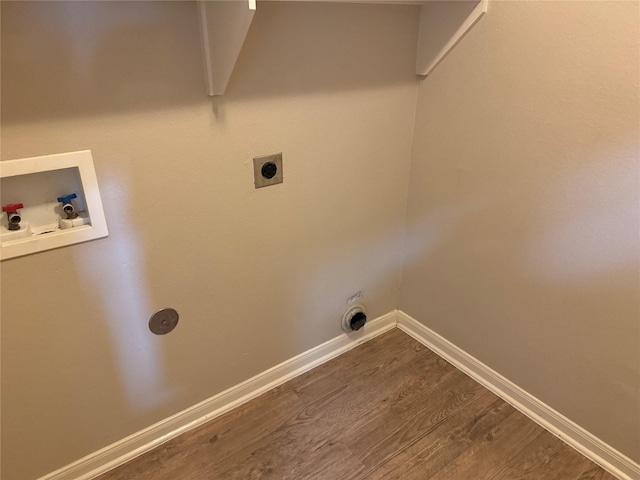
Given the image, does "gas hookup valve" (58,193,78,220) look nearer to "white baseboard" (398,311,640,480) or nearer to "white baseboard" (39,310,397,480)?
"white baseboard" (39,310,397,480)

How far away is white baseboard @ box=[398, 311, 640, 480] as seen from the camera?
1.49 m

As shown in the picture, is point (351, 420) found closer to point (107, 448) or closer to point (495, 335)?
point (495, 335)

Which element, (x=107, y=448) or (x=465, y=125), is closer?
(x=107, y=448)

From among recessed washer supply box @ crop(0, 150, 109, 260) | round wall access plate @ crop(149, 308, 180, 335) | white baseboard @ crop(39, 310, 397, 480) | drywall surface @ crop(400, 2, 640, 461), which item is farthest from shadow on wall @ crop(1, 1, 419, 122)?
white baseboard @ crop(39, 310, 397, 480)

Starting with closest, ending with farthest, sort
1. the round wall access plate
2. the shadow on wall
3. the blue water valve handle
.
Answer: the shadow on wall
the blue water valve handle
the round wall access plate

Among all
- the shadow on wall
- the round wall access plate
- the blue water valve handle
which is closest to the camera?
the shadow on wall

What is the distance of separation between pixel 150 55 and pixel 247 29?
0.88ft

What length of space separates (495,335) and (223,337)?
1.04m

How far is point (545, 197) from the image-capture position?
1.44 metres

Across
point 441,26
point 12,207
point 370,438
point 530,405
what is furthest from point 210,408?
point 441,26

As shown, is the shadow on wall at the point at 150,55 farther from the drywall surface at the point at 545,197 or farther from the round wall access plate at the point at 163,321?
the round wall access plate at the point at 163,321

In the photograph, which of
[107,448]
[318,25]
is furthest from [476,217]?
[107,448]

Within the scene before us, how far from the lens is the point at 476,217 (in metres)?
1.68

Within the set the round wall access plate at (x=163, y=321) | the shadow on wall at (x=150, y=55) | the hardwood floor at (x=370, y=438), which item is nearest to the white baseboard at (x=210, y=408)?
the hardwood floor at (x=370, y=438)
